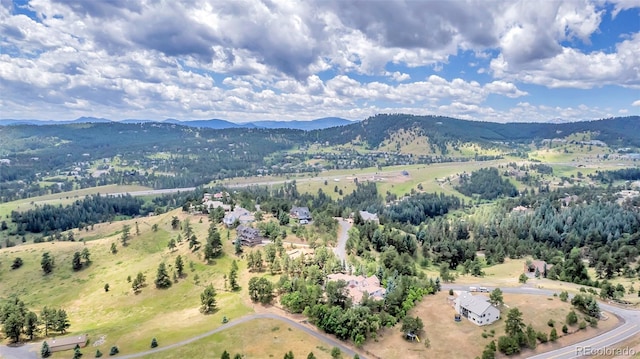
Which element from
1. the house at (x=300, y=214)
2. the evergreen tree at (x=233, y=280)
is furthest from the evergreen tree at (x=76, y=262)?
the house at (x=300, y=214)

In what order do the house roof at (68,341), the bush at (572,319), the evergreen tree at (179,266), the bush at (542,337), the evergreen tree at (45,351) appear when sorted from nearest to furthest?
1. the bush at (542,337)
2. the evergreen tree at (45,351)
3. the house roof at (68,341)
4. the bush at (572,319)
5. the evergreen tree at (179,266)

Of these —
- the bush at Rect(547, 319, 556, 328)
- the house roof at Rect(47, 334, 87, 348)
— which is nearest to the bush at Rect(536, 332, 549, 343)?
the bush at Rect(547, 319, 556, 328)

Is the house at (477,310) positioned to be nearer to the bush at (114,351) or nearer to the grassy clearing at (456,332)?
the grassy clearing at (456,332)

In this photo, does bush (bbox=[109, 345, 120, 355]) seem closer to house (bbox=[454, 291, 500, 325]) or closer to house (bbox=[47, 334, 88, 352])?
house (bbox=[47, 334, 88, 352])

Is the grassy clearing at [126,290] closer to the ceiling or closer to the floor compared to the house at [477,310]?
closer to the floor

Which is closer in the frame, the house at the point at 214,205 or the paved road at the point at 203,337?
the paved road at the point at 203,337

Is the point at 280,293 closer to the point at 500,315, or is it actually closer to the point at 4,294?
the point at 500,315
